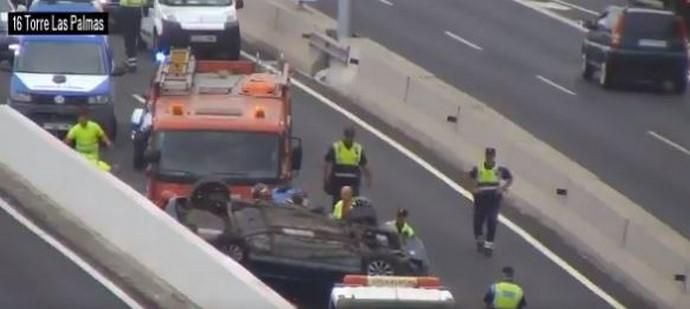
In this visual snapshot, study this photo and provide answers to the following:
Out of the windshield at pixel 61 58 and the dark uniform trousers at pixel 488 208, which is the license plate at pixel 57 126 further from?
the dark uniform trousers at pixel 488 208

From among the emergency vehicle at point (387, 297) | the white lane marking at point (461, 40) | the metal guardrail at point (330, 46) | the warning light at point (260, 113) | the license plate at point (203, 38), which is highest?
the emergency vehicle at point (387, 297)

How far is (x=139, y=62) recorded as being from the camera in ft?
139

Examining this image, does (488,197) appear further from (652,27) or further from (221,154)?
(652,27)

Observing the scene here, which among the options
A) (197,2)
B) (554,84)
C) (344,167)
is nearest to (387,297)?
(344,167)

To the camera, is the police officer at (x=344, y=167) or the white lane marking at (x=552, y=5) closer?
the police officer at (x=344, y=167)

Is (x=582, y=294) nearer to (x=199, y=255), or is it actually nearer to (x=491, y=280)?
(x=491, y=280)

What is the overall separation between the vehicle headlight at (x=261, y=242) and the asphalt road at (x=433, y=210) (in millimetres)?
3327

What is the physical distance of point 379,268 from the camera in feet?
79.3

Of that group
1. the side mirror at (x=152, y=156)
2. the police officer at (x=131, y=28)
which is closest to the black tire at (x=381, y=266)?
the side mirror at (x=152, y=156)

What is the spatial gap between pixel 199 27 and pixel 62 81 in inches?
244

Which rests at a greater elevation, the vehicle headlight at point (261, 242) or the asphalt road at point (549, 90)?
the vehicle headlight at point (261, 242)

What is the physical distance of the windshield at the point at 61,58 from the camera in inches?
Result: 1431

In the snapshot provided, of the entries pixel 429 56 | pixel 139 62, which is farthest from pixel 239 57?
pixel 429 56

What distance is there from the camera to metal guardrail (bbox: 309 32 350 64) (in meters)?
40.3
